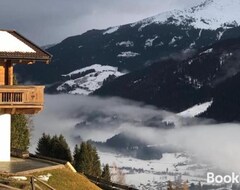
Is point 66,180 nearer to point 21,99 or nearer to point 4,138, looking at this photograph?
point 21,99

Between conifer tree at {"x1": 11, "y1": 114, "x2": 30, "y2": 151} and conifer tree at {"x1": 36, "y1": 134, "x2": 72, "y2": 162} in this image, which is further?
conifer tree at {"x1": 36, "y1": 134, "x2": 72, "y2": 162}

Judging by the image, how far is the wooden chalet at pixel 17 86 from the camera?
164 feet

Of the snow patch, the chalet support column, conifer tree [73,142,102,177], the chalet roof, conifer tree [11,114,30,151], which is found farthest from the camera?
conifer tree [73,142,102,177]

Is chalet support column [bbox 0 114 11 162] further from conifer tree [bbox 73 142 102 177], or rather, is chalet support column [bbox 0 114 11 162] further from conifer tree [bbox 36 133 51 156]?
conifer tree [bbox 73 142 102 177]

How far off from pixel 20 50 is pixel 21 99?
416cm

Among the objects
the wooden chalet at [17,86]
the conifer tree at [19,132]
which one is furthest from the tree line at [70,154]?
the wooden chalet at [17,86]

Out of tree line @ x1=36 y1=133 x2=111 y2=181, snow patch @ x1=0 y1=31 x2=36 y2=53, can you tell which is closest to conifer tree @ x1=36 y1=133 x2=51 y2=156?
tree line @ x1=36 y1=133 x2=111 y2=181

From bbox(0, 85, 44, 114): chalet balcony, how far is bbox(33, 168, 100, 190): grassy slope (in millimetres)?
5504

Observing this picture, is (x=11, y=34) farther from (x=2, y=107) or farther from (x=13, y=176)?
(x=13, y=176)

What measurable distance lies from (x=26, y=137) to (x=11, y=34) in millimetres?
22675

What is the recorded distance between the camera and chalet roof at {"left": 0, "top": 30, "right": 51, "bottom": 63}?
51.4m

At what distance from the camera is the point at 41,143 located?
8925 centimetres

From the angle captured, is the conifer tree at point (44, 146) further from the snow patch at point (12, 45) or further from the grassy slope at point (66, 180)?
the grassy slope at point (66, 180)

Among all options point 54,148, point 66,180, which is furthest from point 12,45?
point 54,148
